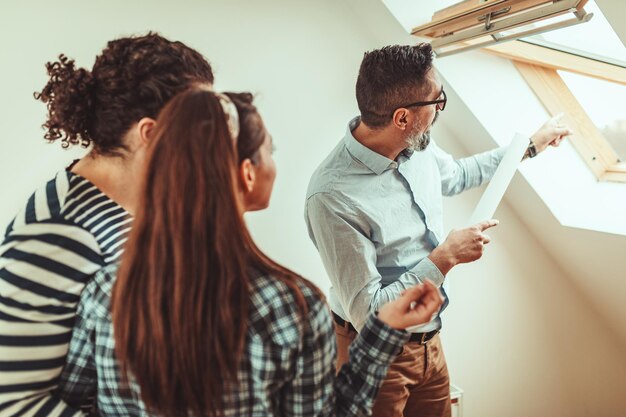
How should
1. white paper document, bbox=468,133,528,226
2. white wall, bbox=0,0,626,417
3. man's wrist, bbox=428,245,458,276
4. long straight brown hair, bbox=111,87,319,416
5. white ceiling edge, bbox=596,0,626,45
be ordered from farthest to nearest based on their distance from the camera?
white wall, bbox=0,0,626,417, white paper document, bbox=468,133,528,226, man's wrist, bbox=428,245,458,276, white ceiling edge, bbox=596,0,626,45, long straight brown hair, bbox=111,87,319,416

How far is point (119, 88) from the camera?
88cm

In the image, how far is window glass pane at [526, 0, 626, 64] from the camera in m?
1.65

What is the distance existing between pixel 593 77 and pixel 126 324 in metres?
1.87

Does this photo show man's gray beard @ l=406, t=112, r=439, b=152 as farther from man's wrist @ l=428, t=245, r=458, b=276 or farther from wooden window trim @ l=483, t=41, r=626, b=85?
wooden window trim @ l=483, t=41, r=626, b=85

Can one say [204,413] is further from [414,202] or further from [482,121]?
[482,121]

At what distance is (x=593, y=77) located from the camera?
5.99 ft

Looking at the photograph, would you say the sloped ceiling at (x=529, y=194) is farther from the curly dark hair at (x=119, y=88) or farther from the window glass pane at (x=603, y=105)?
the curly dark hair at (x=119, y=88)

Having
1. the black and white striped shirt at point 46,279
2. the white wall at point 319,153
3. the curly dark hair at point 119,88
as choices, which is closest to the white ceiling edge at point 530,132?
the white wall at point 319,153

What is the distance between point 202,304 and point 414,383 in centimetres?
111

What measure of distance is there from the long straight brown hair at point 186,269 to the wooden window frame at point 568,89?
4.75ft

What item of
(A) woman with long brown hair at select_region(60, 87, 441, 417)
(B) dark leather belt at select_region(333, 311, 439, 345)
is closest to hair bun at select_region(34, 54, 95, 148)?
(A) woman with long brown hair at select_region(60, 87, 441, 417)

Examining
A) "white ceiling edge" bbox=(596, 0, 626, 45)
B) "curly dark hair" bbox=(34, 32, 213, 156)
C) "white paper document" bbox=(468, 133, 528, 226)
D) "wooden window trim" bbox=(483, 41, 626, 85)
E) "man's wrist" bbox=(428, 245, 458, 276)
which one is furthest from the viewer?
"wooden window trim" bbox=(483, 41, 626, 85)

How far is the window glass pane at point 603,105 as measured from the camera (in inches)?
75.6

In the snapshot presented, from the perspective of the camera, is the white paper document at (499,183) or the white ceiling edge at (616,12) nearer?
the white ceiling edge at (616,12)
